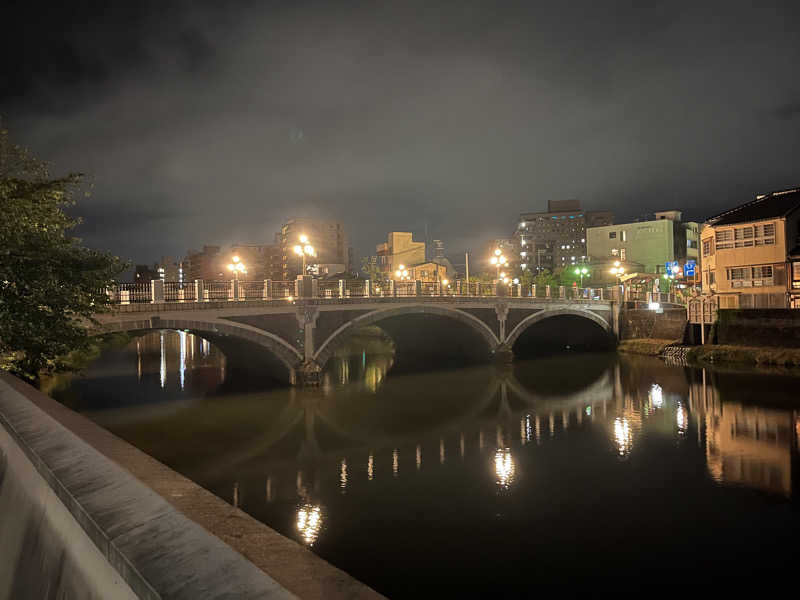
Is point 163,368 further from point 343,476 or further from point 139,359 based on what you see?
point 343,476

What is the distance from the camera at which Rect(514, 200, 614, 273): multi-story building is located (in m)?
165

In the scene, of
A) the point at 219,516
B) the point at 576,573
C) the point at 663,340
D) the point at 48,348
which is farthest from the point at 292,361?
the point at 663,340

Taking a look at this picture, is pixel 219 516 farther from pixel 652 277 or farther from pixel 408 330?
pixel 652 277

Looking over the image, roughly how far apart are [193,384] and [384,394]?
14.4 meters

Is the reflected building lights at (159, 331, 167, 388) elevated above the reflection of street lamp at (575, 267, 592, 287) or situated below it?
below

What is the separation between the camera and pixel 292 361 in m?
35.3

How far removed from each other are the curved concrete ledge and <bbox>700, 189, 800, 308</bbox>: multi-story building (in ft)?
175

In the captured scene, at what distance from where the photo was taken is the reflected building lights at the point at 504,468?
18.8m

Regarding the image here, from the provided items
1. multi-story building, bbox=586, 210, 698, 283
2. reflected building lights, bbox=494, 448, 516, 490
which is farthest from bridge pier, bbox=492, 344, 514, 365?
multi-story building, bbox=586, 210, 698, 283

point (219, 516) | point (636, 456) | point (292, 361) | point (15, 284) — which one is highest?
point (15, 284)

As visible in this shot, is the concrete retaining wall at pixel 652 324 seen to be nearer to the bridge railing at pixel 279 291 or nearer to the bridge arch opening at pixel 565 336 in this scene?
the bridge arch opening at pixel 565 336

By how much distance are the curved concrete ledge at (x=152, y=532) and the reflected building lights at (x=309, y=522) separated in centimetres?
818

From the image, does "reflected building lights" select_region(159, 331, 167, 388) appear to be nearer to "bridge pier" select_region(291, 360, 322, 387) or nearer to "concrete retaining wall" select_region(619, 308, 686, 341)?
"bridge pier" select_region(291, 360, 322, 387)

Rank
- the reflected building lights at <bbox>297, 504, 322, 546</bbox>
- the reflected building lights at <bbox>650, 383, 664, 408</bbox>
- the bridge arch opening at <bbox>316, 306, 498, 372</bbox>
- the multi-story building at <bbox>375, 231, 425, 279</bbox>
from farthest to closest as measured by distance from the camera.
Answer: the multi-story building at <bbox>375, 231, 425, 279</bbox> → the bridge arch opening at <bbox>316, 306, 498, 372</bbox> → the reflected building lights at <bbox>650, 383, 664, 408</bbox> → the reflected building lights at <bbox>297, 504, 322, 546</bbox>
